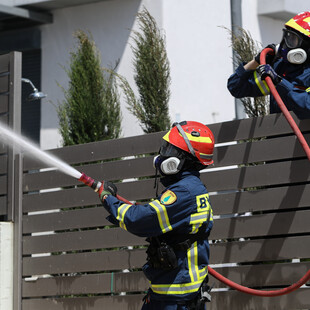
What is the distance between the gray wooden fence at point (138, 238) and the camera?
20.8 ft

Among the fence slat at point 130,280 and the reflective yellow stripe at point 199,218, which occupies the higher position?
the reflective yellow stripe at point 199,218

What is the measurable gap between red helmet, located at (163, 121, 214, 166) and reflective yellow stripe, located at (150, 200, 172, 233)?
1.60 feet

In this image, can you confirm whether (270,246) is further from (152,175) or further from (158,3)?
(158,3)

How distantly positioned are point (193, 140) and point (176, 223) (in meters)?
0.64

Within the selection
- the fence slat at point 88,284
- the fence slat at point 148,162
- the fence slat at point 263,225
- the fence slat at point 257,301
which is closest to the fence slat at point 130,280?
the fence slat at point 88,284

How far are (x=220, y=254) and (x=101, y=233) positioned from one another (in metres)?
1.45

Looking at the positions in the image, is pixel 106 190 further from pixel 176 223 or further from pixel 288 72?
pixel 288 72

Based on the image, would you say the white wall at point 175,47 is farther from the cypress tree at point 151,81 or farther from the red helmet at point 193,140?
the red helmet at point 193,140

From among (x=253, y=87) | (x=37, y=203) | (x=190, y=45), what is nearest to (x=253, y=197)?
(x=253, y=87)

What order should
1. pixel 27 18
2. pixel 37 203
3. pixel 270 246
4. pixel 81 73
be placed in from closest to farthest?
pixel 270 246 → pixel 37 203 → pixel 81 73 → pixel 27 18

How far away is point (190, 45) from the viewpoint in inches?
490

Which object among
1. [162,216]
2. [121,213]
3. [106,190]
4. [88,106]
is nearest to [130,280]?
[106,190]

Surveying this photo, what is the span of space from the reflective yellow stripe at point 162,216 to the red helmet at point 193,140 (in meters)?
0.49

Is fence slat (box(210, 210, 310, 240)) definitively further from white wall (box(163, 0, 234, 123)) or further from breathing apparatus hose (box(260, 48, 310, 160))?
white wall (box(163, 0, 234, 123))
